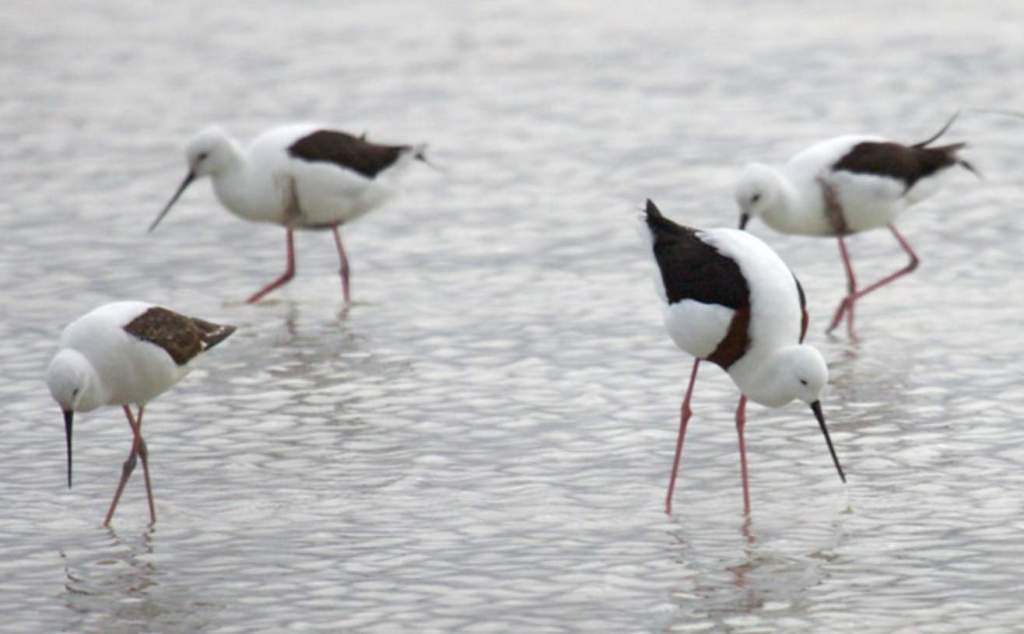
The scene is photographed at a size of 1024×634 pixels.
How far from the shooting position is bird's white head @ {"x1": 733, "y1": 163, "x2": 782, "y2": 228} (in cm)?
1155

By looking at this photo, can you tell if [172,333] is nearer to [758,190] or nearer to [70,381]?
[70,381]

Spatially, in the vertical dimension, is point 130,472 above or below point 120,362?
below

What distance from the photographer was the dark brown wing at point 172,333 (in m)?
8.80

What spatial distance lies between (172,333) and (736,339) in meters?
2.26

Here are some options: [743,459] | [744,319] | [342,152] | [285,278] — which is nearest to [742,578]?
[743,459]

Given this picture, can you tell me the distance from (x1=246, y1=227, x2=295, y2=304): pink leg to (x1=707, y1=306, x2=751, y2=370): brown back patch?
13.8ft

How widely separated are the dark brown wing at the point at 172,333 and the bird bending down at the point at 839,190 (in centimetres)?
354

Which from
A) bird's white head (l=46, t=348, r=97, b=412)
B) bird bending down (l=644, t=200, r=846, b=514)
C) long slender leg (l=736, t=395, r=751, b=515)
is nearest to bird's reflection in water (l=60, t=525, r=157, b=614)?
bird's white head (l=46, t=348, r=97, b=412)

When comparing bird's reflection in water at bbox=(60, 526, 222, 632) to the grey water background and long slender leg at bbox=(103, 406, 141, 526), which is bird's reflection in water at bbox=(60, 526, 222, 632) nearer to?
the grey water background

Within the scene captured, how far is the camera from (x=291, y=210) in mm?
12852

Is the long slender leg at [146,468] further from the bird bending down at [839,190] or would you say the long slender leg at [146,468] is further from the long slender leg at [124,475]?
the bird bending down at [839,190]

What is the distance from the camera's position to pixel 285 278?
500 inches

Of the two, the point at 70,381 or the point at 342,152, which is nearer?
Answer: the point at 70,381

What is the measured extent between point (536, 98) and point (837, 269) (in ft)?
18.6
